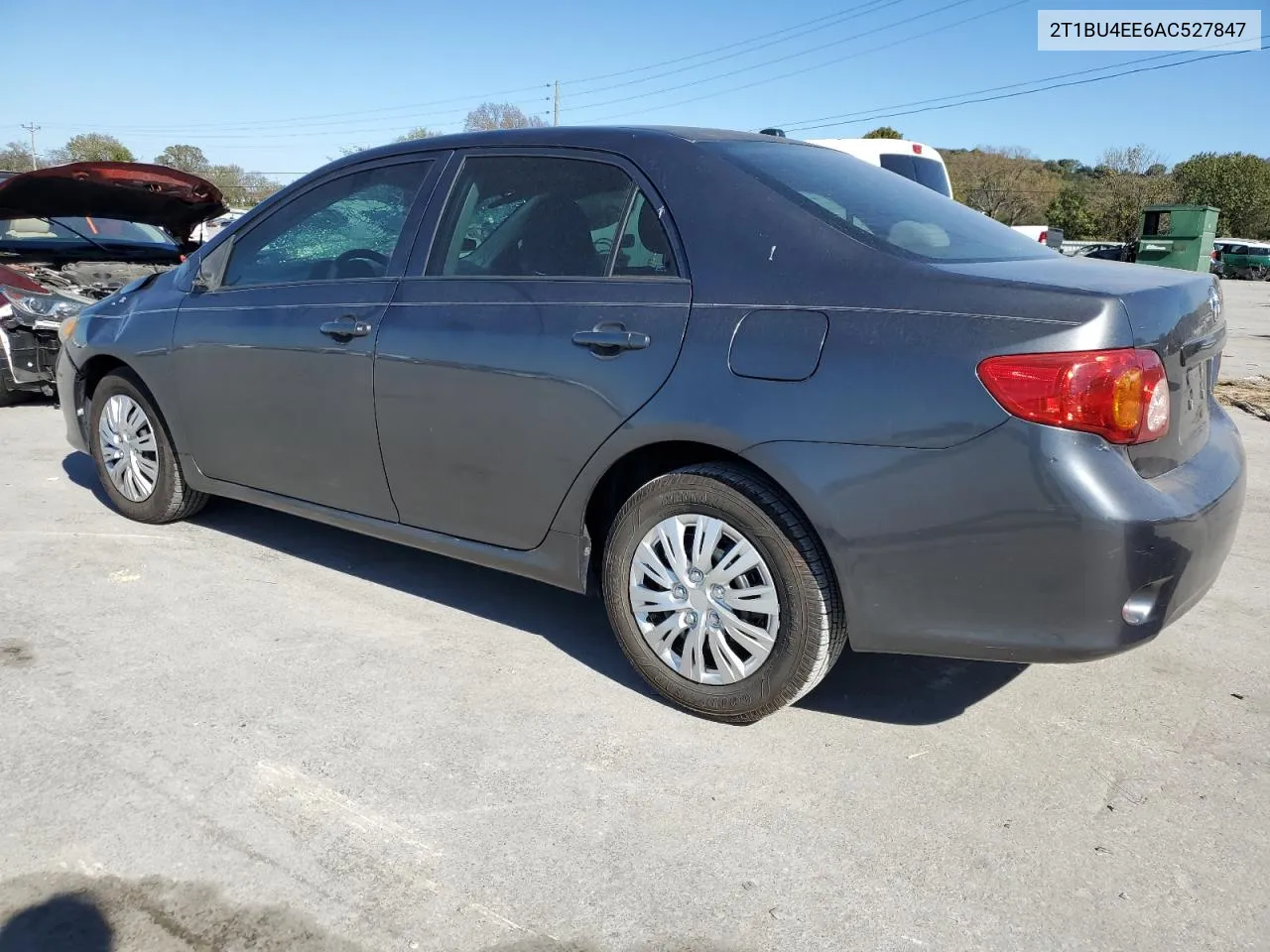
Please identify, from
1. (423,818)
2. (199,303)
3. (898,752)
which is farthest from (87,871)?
(199,303)

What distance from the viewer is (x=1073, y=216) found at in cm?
5988

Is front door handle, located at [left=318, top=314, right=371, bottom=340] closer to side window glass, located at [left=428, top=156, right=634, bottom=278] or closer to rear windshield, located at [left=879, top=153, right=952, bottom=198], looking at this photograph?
side window glass, located at [left=428, top=156, right=634, bottom=278]

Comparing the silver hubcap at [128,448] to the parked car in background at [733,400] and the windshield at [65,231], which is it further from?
the windshield at [65,231]

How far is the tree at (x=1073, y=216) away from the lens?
58.8 meters

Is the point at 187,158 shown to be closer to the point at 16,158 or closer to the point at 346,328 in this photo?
the point at 16,158

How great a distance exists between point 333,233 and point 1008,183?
241ft

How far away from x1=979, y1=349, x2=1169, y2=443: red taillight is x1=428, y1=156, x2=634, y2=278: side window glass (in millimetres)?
1281

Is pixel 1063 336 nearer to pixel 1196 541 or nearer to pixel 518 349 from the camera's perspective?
pixel 1196 541

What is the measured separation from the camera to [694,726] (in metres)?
3.03

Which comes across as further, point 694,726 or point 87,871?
point 694,726

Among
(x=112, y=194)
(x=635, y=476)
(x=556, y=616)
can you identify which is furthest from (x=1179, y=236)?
(x=635, y=476)

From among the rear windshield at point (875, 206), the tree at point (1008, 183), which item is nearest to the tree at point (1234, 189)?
the tree at point (1008, 183)

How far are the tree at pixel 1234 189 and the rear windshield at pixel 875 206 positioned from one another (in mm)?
63097

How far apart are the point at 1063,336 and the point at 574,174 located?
Result: 1.64 metres
